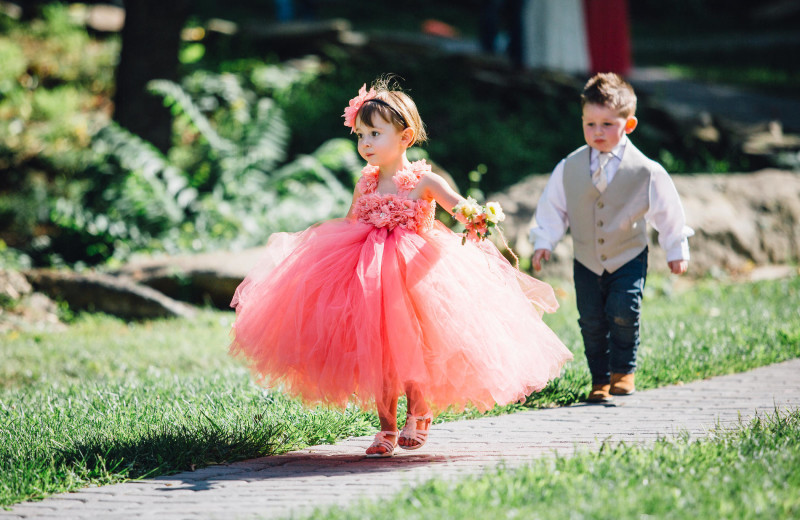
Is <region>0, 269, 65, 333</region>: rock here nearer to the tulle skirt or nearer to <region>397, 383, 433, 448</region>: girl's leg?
the tulle skirt

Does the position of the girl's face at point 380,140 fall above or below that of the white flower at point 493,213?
above

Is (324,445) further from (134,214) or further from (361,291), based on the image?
(134,214)

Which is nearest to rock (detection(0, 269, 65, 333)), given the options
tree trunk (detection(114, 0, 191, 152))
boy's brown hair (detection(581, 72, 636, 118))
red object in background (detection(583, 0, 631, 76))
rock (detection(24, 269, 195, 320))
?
rock (detection(24, 269, 195, 320))

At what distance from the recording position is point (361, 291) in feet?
12.5

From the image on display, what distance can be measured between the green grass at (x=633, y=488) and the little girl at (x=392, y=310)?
53 cm

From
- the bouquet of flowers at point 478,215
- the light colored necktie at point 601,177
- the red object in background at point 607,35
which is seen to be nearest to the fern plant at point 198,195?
the light colored necktie at point 601,177

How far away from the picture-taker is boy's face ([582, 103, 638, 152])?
15.6 ft

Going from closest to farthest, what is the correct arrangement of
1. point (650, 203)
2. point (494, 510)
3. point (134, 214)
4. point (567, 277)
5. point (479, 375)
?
1. point (494, 510)
2. point (479, 375)
3. point (650, 203)
4. point (567, 277)
5. point (134, 214)

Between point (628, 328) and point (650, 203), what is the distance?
0.69 metres

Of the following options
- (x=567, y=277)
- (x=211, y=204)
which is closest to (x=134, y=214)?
(x=211, y=204)

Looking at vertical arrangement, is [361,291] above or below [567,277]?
above

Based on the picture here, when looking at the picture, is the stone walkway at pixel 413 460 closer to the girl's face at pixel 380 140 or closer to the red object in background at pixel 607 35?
the girl's face at pixel 380 140

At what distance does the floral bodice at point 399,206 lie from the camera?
4.02m

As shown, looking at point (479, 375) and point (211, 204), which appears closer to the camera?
point (479, 375)
